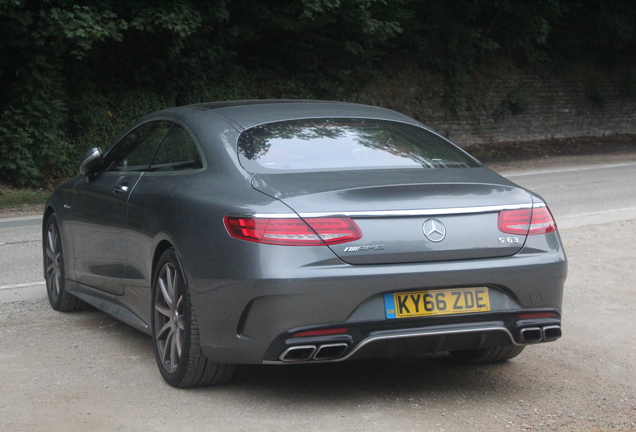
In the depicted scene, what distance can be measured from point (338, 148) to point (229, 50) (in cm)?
1804

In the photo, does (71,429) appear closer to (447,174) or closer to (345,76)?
(447,174)

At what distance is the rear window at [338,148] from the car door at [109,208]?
953 mm

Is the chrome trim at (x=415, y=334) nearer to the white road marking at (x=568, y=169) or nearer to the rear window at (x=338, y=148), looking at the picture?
the rear window at (x=338, y=148)

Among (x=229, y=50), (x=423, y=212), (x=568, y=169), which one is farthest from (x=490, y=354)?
(x=229, y=50)

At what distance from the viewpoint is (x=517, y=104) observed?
28797 millimetres

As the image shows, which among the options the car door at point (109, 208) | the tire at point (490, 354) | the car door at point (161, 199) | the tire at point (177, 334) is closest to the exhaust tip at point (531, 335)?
the tire at point (490, 354)

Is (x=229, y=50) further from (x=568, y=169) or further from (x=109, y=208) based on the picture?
(x=109, y=208)

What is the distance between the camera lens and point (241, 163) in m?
4.51

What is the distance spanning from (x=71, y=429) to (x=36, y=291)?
3658 mm

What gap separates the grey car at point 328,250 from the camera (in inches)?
158

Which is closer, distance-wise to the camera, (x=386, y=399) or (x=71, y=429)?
(x=71, y=429)

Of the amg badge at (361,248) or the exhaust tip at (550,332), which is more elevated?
the amg badge at (361,248)

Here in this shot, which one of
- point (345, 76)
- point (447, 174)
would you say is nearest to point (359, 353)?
point (447, 174)

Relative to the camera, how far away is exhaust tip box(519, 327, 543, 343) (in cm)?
430
